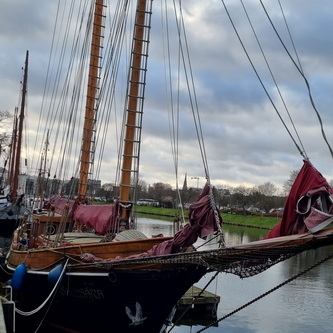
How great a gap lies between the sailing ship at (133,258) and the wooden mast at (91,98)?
22.4 ft

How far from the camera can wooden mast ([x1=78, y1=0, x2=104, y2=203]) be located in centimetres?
2203

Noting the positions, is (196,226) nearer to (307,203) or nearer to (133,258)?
(133,258)

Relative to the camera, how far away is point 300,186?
24.5ft

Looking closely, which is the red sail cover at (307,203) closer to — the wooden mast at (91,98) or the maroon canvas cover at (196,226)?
the maroon canvas cover at (196,226)

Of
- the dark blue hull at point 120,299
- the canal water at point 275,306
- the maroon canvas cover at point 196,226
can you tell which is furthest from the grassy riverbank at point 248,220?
the maroon canvas cover at point 196,226

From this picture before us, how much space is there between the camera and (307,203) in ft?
24.0

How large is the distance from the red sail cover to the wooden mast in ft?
48.4

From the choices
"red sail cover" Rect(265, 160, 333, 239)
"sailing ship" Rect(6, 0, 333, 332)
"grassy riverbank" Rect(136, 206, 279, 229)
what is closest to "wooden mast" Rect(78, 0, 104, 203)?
"sailing ship" Rect(6, 0, 333, 332)

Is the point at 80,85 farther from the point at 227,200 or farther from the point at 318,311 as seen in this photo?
the point at 227,200

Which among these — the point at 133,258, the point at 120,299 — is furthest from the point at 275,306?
the point at 133,258

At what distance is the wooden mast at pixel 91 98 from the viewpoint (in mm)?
22031

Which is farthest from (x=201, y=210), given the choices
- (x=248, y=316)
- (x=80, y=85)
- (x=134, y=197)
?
(x=80, y=85)

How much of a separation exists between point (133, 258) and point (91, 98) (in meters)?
14.6

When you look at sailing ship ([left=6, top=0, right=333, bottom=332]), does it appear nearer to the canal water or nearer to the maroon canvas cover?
the maroon canvas cover
